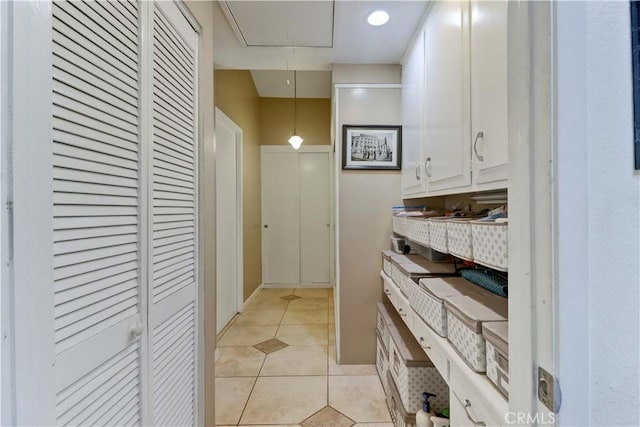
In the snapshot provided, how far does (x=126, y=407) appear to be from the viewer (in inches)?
32.9

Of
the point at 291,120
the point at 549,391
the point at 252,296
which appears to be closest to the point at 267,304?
the point at 252,296

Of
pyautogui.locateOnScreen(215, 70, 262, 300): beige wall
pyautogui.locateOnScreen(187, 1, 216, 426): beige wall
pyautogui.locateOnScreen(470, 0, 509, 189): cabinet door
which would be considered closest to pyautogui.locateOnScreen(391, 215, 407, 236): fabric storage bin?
pyautogui.locateOnScreen(470, 0, 509, 189): cabinet door

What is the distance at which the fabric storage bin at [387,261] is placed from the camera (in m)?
2.01

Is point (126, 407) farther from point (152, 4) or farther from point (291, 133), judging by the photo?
point (291, 133)

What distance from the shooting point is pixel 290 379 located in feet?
7.03

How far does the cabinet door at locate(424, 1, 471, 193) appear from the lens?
1189 mm

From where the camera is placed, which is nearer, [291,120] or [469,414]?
[469,414]

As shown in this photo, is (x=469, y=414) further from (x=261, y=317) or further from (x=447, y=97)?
(x=261, y=317)

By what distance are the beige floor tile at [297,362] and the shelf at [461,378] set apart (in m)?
1.19

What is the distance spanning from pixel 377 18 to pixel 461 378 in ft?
6.18

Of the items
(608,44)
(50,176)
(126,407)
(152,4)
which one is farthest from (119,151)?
(608,44)

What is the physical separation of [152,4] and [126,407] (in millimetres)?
1276

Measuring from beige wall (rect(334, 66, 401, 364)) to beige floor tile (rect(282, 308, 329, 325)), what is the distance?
0.92 metres

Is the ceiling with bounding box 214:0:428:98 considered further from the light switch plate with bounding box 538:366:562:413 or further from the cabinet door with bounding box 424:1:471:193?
the light switch plate with bounding box 538:366:562:413
